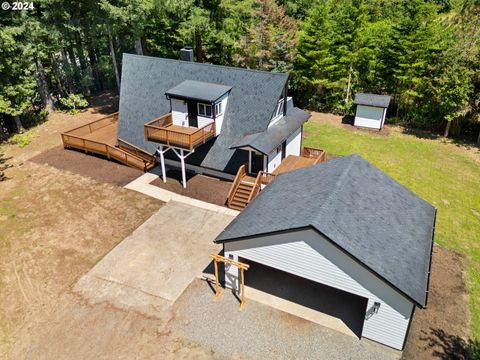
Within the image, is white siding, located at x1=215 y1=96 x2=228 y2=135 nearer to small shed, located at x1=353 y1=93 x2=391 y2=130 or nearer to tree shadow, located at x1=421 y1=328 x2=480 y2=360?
small shed, located at x1=353 y1=93 x2=391 y2=130

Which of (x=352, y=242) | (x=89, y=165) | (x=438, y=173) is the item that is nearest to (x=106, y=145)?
(x=89, y=165)

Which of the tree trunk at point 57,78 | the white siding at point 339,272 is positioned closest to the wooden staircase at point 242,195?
the white siding at point 339,272

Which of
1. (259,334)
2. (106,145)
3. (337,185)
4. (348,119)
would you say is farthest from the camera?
(348,119)

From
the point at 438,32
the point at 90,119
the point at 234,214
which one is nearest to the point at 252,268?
the point at 234,214

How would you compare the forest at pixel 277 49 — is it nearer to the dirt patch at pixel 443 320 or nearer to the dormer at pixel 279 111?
Result: the dormer at pixel 279 111

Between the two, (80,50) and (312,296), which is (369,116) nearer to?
(312,296)

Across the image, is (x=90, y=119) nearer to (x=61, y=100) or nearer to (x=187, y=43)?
(x=61, y=100)

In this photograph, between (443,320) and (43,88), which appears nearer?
(443,320)
